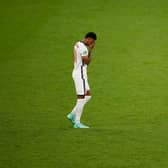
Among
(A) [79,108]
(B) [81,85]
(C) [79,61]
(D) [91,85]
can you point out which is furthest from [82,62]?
(D) [91,85]

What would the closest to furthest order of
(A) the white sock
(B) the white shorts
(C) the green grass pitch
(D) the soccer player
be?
1. (C) the green grass pitch
2. (D) the soccer player
3. (B) the white shorts
4. (A) the white sock

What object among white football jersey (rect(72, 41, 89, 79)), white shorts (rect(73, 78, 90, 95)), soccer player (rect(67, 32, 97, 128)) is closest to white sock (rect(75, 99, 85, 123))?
soccer player (rect(67, 32, 97, 128))

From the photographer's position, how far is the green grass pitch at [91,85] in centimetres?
1388

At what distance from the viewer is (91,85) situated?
2044 cm

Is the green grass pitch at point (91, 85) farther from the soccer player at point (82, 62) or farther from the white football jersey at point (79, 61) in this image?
the white football jersey at point (79, 61)

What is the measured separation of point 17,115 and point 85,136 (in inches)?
118

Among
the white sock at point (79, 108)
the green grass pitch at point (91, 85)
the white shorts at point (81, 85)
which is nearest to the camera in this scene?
the green grass pitch at point (91, 85)

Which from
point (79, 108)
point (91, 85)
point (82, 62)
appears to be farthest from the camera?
point (91, 85)

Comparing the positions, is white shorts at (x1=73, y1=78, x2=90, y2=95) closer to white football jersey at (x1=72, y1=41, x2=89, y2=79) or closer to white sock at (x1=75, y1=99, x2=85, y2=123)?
white football jersey at (x1=72, y1=41, x2=89, y2=79)

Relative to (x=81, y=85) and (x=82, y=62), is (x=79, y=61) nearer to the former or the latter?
(x=82, y=62)

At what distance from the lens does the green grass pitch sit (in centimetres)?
1388

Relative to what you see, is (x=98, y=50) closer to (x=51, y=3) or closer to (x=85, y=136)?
(x=51, y=3)

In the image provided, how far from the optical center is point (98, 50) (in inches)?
922

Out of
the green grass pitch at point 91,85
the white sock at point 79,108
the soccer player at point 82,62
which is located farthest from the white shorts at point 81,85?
the green grass pitch at point 91,85
